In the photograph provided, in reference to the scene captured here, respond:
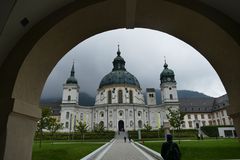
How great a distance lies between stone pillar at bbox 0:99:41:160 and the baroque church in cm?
7372

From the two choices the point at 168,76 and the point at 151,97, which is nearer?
the point at 168,76

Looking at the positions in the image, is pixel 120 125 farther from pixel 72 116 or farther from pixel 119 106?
pixel 72 116

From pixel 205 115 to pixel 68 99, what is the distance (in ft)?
195

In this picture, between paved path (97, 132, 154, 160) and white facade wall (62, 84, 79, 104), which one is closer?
paved path (97, 132, 154, 160)

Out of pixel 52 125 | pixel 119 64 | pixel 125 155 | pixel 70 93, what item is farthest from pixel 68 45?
pixel 119 64

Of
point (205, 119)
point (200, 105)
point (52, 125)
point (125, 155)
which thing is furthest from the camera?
point (200, 105)

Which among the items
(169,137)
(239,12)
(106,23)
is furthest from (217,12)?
(169,137)

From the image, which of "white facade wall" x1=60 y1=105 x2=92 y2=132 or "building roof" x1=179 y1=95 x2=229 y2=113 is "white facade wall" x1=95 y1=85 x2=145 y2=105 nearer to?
"white facade wall" x1=60 y1=105 x2=92 y2=132

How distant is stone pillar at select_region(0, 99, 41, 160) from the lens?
338cm

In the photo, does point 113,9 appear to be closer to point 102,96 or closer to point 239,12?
point 239,12

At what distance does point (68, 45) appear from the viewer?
4.82m

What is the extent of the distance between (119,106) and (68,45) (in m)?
75.1

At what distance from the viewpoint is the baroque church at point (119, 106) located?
7806cm

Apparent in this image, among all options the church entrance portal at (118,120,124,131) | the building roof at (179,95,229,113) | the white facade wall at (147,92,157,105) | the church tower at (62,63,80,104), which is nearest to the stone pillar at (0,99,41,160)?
the church entrance portal at (118,120,124,131)
